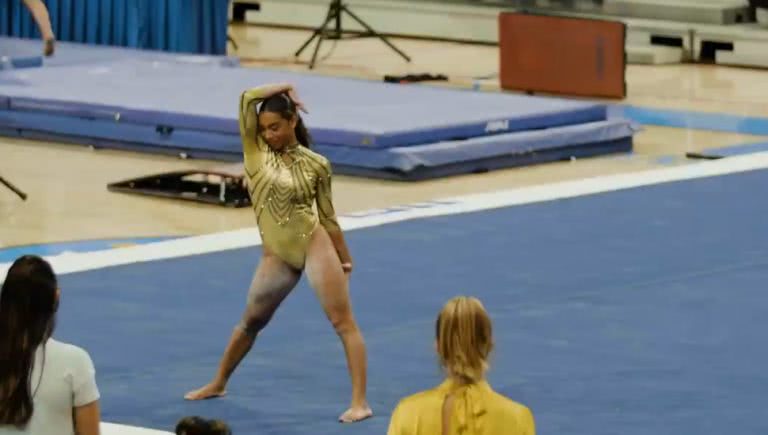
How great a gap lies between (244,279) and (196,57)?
7.70m

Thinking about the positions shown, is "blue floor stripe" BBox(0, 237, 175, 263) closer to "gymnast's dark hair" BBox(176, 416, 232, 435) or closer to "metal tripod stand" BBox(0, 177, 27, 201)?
"metal tripod stand" BBox(0, 177, 27, 201)

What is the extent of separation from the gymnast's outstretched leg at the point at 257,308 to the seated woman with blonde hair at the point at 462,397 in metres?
2.92

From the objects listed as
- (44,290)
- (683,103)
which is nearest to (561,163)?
(683,103)

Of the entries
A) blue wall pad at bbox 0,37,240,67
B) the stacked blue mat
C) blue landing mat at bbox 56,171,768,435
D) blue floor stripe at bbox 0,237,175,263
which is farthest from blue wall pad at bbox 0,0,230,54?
blue floor stripe at bbox 0,237,175,263

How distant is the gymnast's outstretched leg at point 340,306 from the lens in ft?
25.9

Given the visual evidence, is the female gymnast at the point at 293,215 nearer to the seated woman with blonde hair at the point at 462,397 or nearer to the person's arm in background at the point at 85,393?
the person's arm in background at the point at 85,393

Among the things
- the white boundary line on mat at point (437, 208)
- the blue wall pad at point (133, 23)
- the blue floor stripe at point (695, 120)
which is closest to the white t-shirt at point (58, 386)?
the white boundary line on mat at point (437, 208)

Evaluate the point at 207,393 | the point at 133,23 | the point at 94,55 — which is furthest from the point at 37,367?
the point at 133,23

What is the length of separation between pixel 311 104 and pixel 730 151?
3.04 m

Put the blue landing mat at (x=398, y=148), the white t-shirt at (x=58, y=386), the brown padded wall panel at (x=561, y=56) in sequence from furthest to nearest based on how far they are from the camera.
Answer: the brown padded wall panel at (x=561, y=56) < the blue landing mat at (x=398, y=148) < the white t-shirt at (x=58, y=386)

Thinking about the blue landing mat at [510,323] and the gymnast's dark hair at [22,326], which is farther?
the blue landing mat at [510,323]

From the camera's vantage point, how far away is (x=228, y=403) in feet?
26.8

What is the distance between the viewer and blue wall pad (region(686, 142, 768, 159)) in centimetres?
1518

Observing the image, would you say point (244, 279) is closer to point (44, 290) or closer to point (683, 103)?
point (44, 290)
